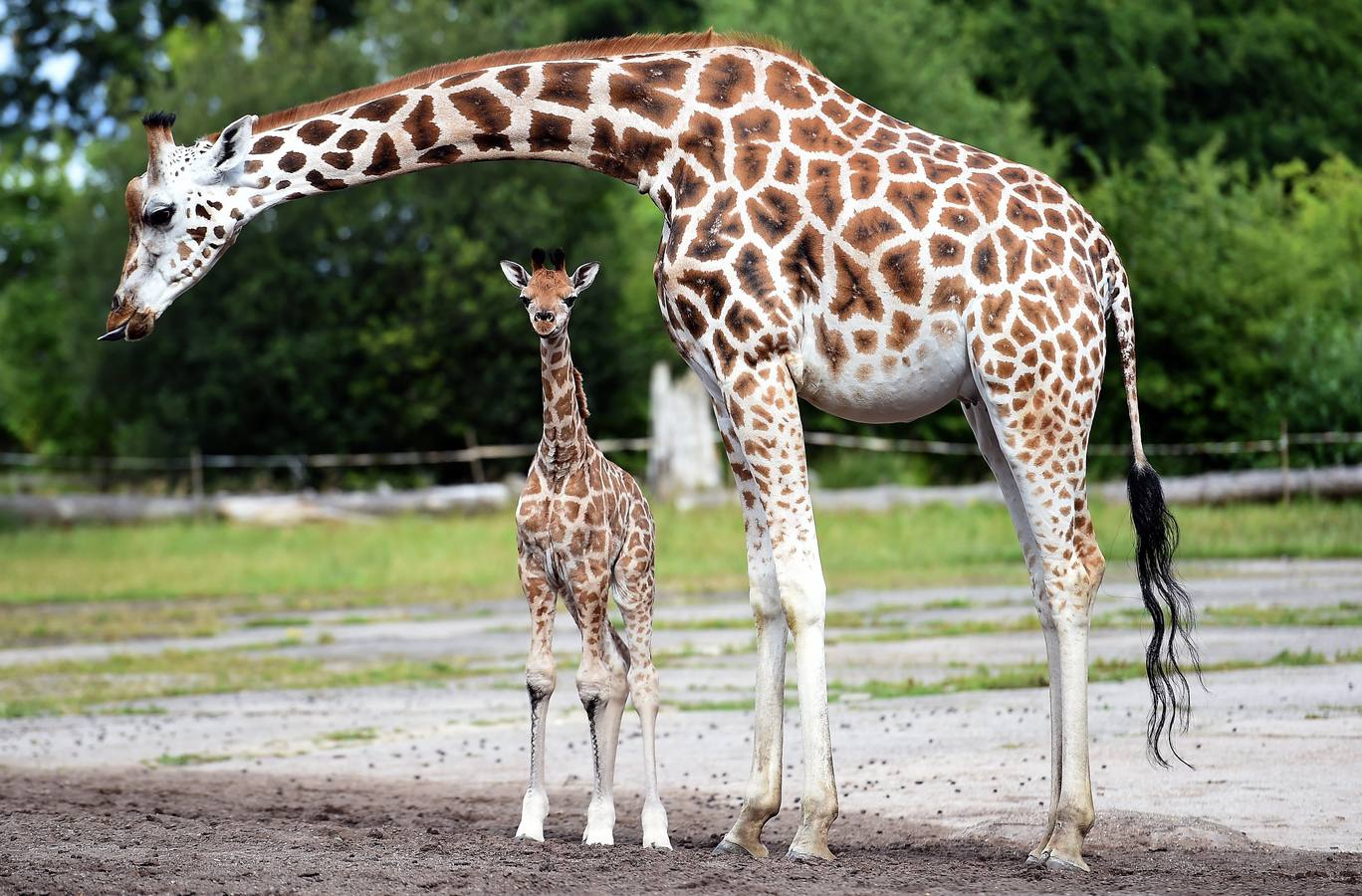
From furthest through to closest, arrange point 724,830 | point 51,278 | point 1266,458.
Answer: point 51,278, point 1266,458, point 724,830

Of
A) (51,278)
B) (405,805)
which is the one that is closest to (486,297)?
(51,278)

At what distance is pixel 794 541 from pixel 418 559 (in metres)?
18.6

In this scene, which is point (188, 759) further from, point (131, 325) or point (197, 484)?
point (197, 484)

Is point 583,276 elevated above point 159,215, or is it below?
below

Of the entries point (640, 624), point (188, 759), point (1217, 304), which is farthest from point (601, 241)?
point (640, 624)

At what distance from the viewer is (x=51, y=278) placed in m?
43.6

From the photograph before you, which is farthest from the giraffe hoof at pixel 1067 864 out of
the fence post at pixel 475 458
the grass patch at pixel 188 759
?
the fence post at pixel 475 458

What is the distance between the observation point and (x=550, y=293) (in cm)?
794

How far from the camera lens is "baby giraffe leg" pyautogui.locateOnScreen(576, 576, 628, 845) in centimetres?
780

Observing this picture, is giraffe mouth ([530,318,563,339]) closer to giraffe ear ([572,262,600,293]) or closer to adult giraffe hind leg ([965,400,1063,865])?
giraffe ear ([572,262,600,293])

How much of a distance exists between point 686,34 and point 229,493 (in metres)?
27.0

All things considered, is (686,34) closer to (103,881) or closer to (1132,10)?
(103,881)

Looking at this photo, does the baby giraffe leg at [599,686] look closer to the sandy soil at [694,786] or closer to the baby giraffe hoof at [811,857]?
the sandy soil at [694,786]

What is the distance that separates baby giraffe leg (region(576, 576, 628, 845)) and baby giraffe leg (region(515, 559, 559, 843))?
0.15 meters
